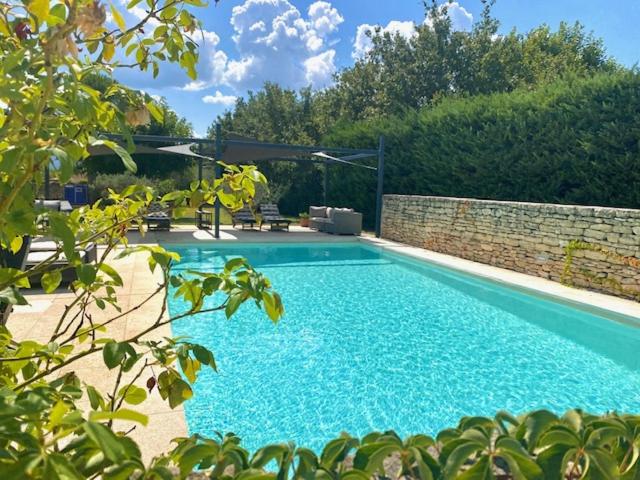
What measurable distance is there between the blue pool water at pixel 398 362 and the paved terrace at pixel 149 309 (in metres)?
0.34

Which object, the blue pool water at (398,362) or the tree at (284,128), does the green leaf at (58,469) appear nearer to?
the blue pool water at (398,362)

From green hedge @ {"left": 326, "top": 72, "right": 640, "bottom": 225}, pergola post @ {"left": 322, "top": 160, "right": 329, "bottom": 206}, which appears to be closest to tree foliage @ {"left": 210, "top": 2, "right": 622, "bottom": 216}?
pergola post @ {"left": 322, "top": 160, "right": 329, "bottom": 206}

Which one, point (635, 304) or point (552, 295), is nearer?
point (635, 304)

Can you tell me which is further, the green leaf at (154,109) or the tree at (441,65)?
the tree at (441,65)

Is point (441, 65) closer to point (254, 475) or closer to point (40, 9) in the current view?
point (40, 9)

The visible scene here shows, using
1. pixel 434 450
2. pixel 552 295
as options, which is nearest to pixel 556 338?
pixel 552 295

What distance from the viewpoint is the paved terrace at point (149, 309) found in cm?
338

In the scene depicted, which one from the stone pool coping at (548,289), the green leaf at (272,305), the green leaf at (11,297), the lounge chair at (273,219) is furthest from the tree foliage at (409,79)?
the green leaf at (11,297)

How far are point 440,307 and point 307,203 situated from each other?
16.2 metres

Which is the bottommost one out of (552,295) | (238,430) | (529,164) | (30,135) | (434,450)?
(238,430)

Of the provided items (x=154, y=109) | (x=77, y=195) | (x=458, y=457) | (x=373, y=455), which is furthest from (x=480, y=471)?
(x=77, y=195)

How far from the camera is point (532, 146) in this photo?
12391mm

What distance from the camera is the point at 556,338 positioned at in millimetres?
6492

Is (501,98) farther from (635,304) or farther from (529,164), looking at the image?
(635,304)
